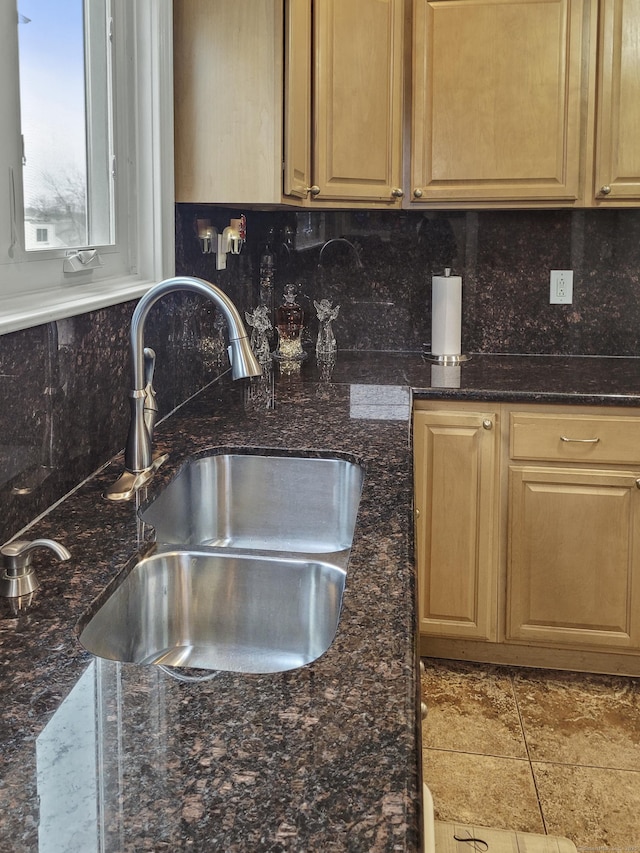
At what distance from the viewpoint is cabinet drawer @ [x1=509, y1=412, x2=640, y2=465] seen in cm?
242

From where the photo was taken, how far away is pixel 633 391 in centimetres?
243

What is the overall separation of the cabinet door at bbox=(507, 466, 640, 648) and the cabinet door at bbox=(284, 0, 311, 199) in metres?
1.06

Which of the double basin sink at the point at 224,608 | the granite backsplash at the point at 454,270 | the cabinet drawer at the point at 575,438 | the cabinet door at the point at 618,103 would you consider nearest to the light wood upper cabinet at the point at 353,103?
the granite backsplash at the point at 454,270

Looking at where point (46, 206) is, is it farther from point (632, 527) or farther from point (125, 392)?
point (632, 527)

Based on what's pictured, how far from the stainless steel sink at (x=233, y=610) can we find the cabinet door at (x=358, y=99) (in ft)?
5.26

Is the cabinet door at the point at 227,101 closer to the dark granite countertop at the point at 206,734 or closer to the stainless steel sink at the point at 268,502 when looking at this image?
the stainless steel sink at the point at 268,502

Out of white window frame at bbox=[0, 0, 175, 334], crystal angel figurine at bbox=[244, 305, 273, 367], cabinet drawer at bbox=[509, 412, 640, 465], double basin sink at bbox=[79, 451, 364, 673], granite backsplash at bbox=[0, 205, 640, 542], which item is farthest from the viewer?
granite backsplash at bbox=[0, 205, 640, 542]

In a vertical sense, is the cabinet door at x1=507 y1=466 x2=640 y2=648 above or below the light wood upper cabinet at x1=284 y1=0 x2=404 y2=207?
below

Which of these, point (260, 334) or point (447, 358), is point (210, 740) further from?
point (447, 358)

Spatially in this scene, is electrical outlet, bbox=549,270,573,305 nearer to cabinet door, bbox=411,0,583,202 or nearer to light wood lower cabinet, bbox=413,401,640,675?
cabinet door, bbox=411,0,583,202

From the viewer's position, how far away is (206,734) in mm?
815

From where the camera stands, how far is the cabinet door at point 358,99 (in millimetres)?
2572

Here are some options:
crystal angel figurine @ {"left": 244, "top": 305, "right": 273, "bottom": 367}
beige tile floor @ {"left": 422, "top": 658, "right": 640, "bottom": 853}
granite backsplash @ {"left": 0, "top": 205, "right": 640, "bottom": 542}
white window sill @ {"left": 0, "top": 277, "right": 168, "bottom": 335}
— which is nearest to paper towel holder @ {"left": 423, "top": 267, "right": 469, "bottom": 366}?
granite backsplash @ {"left": 0, "top": 205, "right": 640, "bottom": 542}

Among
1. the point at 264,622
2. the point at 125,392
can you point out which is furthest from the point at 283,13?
the point at 264,622
